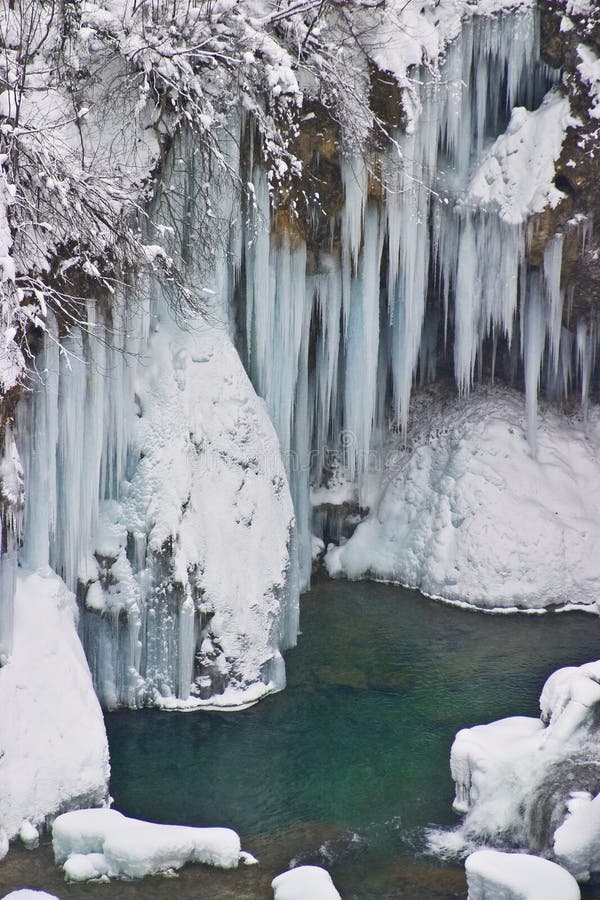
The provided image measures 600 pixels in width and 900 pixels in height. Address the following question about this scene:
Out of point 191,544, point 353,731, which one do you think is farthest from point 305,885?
point 191,544

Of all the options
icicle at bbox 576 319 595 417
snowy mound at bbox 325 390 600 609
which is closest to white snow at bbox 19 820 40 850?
snowy mound at bbox 325 390 600 609

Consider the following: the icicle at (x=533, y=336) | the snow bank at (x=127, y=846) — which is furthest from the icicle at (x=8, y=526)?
the icicle at (x=533, y=336)

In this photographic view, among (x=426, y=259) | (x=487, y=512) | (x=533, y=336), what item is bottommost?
(x=487, y=512)

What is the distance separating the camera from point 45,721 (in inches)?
301

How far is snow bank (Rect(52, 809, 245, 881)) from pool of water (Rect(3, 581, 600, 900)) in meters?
0.11

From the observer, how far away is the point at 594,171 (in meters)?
11.6

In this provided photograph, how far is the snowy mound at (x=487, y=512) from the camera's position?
13180 millimetres

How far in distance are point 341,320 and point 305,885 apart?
7.71 m

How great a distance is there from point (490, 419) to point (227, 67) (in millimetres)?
6665

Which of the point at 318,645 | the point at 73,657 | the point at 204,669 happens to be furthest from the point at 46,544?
the point at 318,645

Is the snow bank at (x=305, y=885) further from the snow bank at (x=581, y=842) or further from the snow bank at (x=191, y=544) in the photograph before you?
the snow bank at (x=191, y=544)

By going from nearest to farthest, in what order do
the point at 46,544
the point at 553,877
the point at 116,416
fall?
the point at 553,877
the point at 46,544
the point at 116,416

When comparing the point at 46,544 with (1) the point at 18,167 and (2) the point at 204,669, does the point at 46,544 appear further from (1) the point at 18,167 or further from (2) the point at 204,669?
(1) the point at 18,167

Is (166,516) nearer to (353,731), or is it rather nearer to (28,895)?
(353,731)
